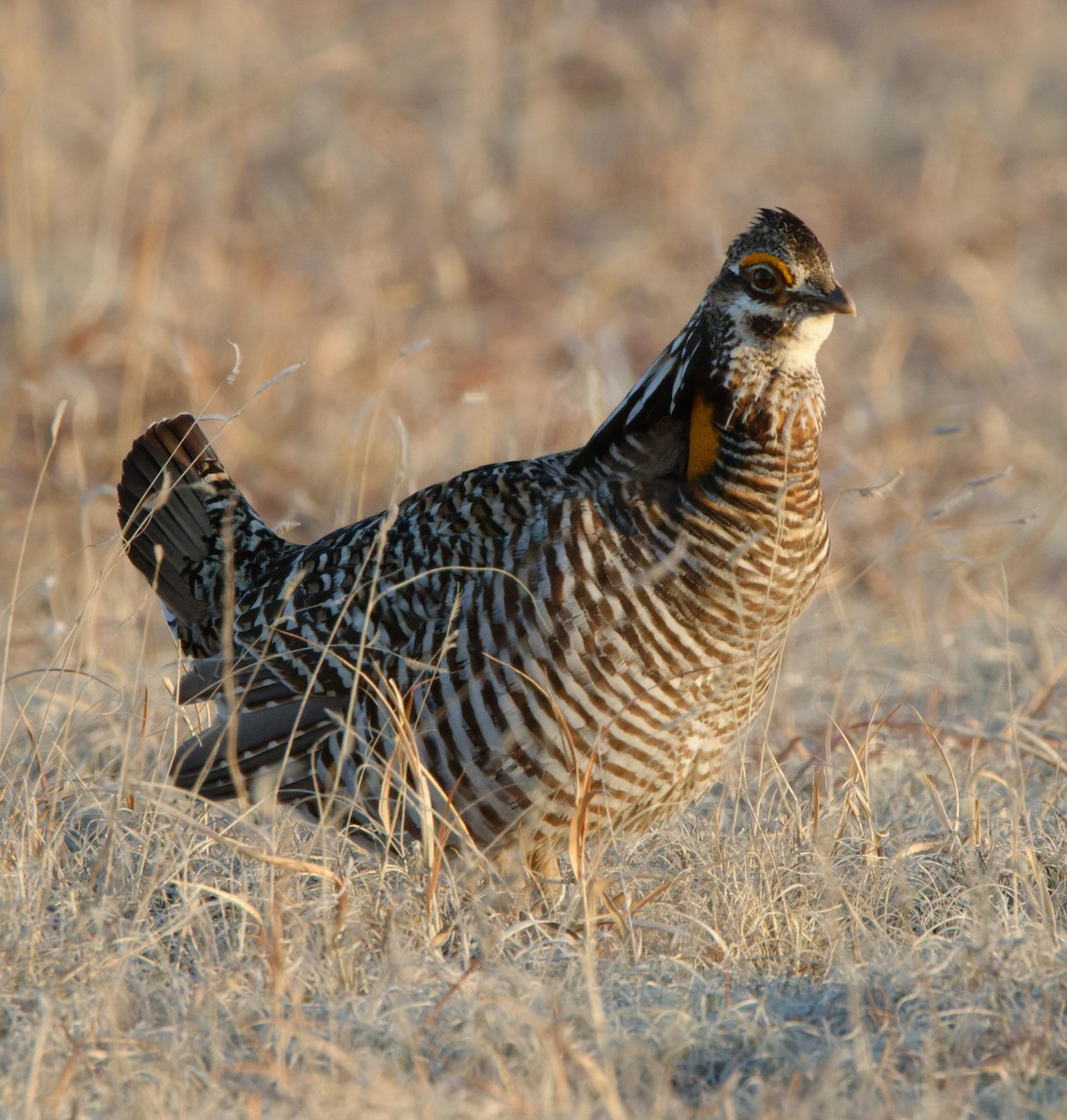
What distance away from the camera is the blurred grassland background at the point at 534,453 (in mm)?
2443

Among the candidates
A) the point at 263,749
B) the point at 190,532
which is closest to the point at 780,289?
the point at 263,749

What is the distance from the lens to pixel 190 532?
404cm

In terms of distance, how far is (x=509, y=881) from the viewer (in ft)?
11.0

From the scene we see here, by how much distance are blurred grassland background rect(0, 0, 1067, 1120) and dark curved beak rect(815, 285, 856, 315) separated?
369 mm

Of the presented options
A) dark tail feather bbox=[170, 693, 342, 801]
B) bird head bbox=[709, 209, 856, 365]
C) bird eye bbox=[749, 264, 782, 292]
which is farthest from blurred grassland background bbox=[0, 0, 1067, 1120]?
bird eye bbox=[749, 264, 782, 292]

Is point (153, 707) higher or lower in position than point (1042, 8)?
lower

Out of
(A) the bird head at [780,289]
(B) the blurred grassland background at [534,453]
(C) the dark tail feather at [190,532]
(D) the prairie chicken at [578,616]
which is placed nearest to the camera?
(B) the blurred grassland background at [534,453]

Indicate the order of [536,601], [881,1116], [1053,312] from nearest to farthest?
[881,1116] < [536,601] < [1053,312]

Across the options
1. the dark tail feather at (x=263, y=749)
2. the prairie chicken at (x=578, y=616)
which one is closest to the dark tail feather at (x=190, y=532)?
the prairie chicken at (x=578, y=616)

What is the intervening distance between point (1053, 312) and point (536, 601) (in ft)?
22.8

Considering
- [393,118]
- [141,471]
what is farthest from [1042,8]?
[141,471]

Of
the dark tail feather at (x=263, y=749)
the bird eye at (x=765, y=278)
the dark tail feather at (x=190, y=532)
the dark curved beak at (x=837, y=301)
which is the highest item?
the bird eye at (x=765, y=278)

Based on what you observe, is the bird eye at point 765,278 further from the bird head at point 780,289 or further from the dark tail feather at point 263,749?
the dark tail feather at point 263,749

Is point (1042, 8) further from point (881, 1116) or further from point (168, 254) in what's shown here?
point (881, 1116)
